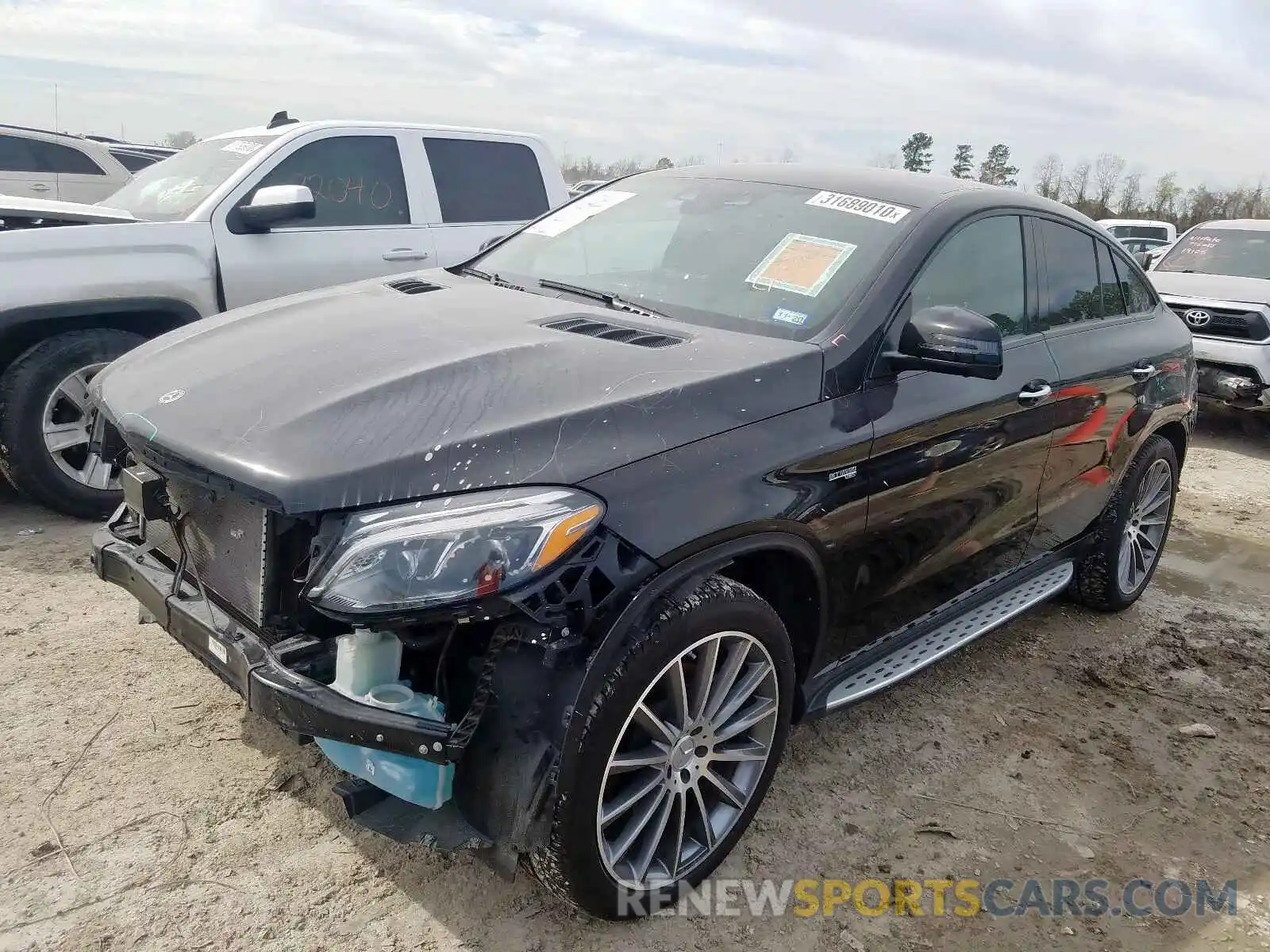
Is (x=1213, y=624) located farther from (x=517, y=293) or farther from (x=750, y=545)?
(x=517, y=293)

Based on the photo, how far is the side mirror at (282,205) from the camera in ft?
16.0

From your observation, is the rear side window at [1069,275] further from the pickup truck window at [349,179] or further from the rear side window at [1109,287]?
the pickup truck window at [349,179]

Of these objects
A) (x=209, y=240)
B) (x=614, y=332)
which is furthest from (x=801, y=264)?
(x=209, y=240)

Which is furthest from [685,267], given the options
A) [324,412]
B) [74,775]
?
[74,775]

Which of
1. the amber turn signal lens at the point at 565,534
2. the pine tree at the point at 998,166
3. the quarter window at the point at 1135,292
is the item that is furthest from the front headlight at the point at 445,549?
the pine tree at the point at 998,166

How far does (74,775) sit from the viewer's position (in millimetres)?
2803

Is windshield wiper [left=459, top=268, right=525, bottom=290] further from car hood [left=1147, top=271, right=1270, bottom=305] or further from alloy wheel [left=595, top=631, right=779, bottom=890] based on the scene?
car hood [left=1147, top=271, right=1270, bottom=305]

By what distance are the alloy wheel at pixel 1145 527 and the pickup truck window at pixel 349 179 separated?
4342mm

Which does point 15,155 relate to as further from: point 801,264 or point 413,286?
point 801,264

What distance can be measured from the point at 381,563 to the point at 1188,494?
6.61 m

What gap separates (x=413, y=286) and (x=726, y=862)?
2099 millimetres

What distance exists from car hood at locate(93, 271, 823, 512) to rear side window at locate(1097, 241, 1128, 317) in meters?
2.08

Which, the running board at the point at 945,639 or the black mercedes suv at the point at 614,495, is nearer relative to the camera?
the black mercedes suv at the point at 614,495

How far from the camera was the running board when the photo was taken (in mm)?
2914
